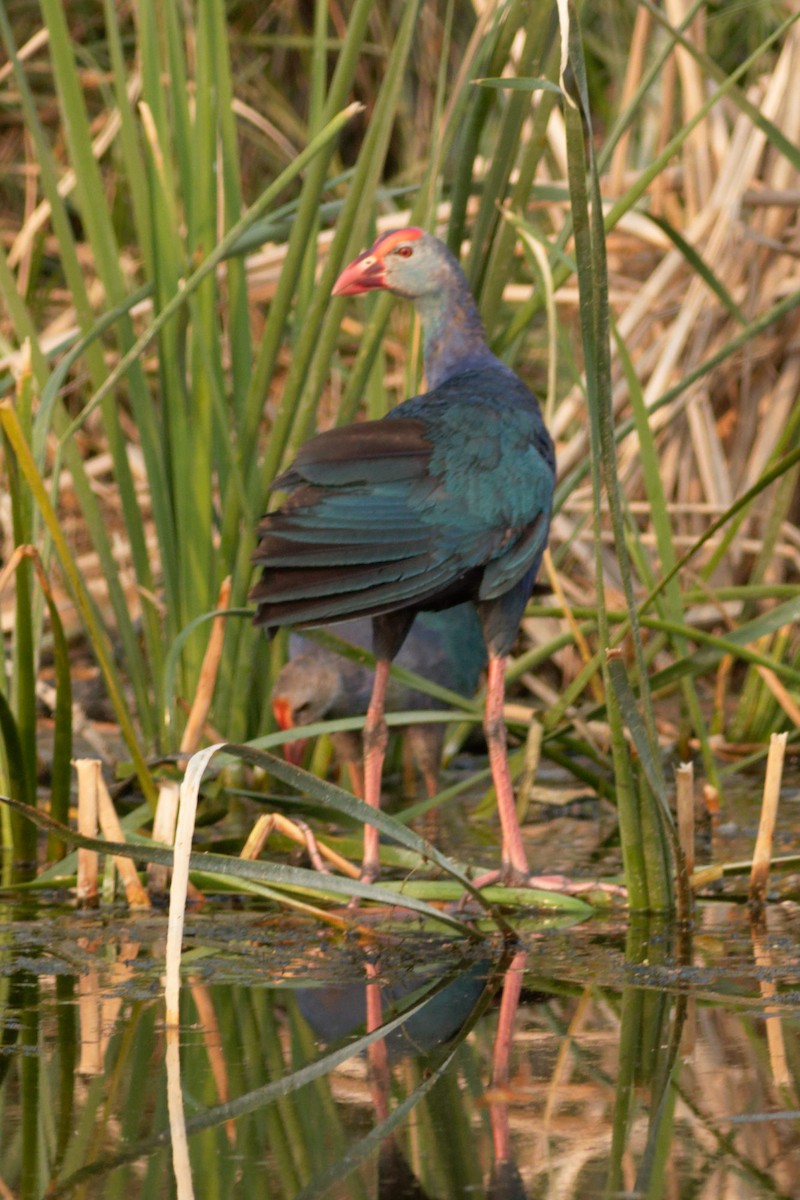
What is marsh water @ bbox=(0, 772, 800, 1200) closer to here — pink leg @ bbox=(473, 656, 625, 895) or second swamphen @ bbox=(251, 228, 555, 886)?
pink leg @ bbox=(473, 656, 625, 895)

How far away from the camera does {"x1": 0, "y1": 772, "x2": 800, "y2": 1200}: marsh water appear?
53.6 inches

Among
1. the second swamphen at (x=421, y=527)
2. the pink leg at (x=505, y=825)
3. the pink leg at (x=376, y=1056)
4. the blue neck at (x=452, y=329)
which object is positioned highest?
the blue neck at (x=452, y=329)

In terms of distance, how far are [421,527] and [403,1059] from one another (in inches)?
35.1

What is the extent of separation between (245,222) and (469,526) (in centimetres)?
64

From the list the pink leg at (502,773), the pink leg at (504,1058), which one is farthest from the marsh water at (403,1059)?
the pink leg at (502,773)

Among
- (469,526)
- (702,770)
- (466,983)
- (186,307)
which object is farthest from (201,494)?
(466,983)

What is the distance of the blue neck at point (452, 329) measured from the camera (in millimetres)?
2920

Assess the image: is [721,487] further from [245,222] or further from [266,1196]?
[266,1196]

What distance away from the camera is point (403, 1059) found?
1.68 meters

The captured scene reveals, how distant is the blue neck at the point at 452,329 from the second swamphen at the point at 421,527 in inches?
2.2

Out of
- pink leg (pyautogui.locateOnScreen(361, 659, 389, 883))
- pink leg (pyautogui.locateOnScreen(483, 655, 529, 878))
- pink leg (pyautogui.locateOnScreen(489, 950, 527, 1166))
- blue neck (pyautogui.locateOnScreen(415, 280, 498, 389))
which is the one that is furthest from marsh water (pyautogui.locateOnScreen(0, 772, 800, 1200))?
blue neck (pyautogui.locateOnScreen(415, 280, 498, 389))

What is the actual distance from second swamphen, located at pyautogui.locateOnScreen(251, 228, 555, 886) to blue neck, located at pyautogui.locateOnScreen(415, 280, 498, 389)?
56 millimetres

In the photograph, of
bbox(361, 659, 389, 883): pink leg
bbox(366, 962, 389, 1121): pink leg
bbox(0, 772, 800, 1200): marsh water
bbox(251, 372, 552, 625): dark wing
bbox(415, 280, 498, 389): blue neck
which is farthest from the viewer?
bbox(415, 280, 498, 389): blue neck

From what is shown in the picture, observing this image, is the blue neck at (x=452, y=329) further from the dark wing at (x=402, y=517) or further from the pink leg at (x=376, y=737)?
the pink leg at (x=376, y=737)
